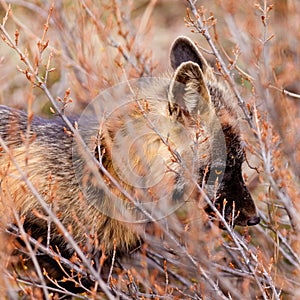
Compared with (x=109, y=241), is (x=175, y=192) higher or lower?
higher

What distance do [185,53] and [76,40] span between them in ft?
10.5

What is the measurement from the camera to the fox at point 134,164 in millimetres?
3941

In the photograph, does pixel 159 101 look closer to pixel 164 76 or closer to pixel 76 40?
pixel 164 76

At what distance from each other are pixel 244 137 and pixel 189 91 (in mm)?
755

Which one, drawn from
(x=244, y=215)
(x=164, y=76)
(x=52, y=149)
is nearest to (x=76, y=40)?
(x=164, y=76)

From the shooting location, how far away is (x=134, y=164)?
13.1 ft

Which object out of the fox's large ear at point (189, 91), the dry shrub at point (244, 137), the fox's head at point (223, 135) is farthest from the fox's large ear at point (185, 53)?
the fox's large ear at point (189, 91)

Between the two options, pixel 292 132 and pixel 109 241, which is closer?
pixel 109 241

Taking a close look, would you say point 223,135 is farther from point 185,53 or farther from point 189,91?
point 185,53

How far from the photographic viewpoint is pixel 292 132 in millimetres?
4504

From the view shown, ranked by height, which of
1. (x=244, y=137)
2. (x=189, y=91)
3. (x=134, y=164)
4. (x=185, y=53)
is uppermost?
(x=185, y=53)

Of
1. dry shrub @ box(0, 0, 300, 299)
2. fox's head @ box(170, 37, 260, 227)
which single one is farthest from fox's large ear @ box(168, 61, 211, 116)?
dry shrub @ box(0, 0, 300, 299)

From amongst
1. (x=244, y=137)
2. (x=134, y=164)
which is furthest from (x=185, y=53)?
(x=134, y=164)

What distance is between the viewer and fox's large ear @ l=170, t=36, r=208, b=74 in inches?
164
